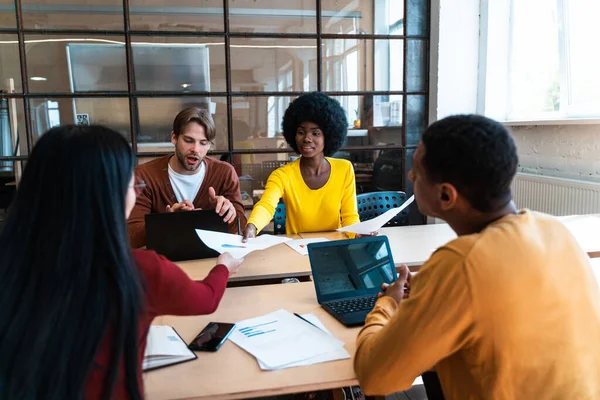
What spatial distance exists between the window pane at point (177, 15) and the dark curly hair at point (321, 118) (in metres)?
0.97

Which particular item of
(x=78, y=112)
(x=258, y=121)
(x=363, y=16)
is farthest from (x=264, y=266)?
(x=363, y=16)

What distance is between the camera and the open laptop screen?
5.13ft

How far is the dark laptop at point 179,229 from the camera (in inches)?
74.4

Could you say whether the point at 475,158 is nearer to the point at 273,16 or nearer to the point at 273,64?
the point at 273,64

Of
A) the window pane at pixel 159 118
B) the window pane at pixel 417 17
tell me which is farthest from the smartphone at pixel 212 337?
the window pane at pixel 417 17

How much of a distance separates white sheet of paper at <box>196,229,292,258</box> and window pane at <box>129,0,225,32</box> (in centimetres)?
200

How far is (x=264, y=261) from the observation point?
2.04 meters

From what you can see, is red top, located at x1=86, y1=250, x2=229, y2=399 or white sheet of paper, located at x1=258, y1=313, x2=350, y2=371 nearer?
red top, located at x1=86, y1=250, x2=229, y2=399

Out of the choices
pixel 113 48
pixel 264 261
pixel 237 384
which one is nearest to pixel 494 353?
pixel 237 384

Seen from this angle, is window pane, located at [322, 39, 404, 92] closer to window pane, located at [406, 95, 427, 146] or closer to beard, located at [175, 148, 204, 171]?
window pane, located at [406, 95, 427, 146]

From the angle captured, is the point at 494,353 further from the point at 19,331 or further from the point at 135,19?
the point at 135,19

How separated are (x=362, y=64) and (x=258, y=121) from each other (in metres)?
0.92

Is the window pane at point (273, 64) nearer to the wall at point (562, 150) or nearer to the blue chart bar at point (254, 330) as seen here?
the wall at point (562, 150)

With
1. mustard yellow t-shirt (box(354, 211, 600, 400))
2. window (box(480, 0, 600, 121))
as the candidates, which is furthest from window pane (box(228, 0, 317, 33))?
mustard yellow t-shirt (box(354, 211, 600, 400))
